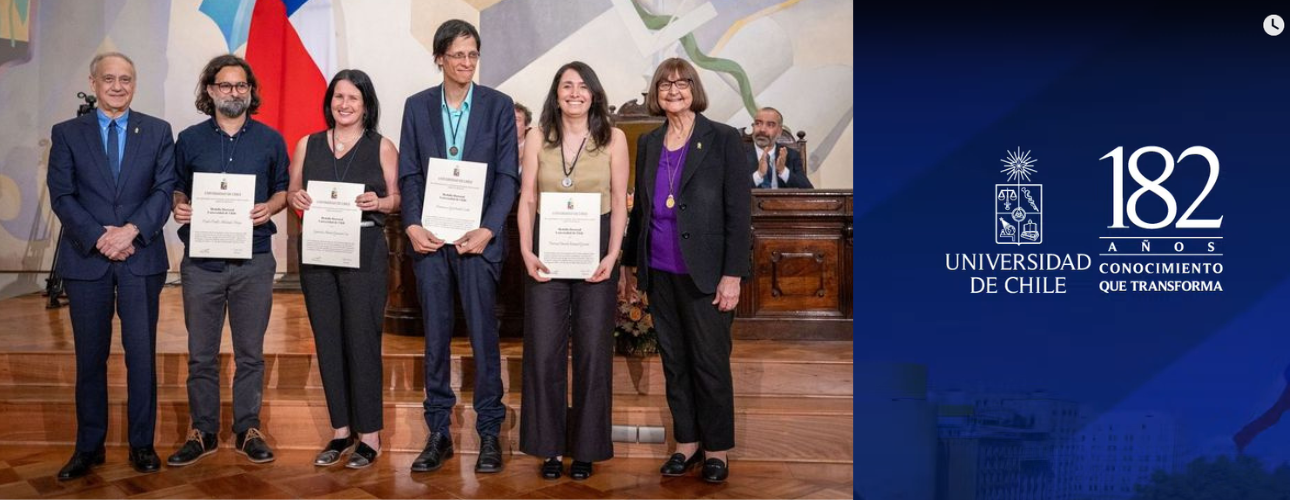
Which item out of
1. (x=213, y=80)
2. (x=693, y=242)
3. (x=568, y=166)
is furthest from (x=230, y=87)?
(x=693, y=242)

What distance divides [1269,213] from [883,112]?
2.83 feet

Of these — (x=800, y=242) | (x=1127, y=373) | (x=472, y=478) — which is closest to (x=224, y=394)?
(x=472, y=478)

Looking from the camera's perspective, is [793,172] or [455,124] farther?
[793,172]

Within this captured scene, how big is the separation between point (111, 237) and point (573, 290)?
1543mm

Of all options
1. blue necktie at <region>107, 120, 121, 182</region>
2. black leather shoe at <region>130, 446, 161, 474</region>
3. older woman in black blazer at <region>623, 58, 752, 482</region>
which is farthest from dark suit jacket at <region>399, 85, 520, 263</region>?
black leather shoe at <region>130, 446, 161, 474</region>

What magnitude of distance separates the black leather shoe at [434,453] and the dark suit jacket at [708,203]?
3.00 feet

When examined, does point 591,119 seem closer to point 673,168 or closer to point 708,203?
point 673,168

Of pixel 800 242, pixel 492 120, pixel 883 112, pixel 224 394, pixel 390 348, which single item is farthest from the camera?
pixel 800 242

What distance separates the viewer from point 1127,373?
7.16 feet

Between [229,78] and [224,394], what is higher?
[229,78]

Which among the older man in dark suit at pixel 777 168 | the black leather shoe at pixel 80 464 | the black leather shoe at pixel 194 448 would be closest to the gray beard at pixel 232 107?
the black leather shoe at pixel 194 448

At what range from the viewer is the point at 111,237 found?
10.8 ft

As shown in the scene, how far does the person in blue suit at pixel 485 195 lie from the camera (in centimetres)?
333

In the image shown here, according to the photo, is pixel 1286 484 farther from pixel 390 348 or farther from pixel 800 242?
pixel 390 348
